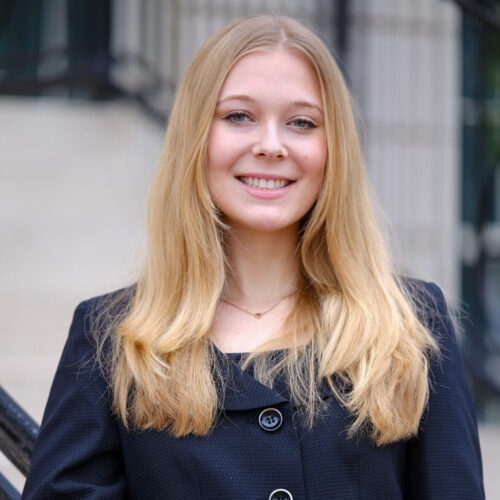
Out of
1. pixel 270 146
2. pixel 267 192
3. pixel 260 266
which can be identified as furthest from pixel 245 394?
pixel 270 146

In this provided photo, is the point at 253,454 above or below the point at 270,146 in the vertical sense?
below

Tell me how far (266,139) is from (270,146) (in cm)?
2

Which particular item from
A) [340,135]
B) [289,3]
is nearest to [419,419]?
[340,135]

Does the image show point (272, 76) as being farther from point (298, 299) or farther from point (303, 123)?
point (298, 299)

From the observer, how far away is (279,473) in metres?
2.25

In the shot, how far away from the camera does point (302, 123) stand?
2.42m

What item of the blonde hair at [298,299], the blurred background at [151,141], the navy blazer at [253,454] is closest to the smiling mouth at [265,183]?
the blonde hair at [298,299]

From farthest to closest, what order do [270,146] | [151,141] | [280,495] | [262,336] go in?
1. [151,141]
2. [262,336]
3. [270,146]
4. [280,495]

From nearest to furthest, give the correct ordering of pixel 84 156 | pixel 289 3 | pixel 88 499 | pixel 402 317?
pixel 88 499 < pixel 402 317 < pixel 84 156 < pixel 289 3

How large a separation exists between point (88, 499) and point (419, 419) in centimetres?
77

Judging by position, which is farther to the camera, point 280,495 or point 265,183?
point 265,183

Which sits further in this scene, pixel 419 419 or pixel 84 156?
pixel 84 156

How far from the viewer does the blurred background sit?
5.32 meters

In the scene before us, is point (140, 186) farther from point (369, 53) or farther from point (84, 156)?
point (369, 53)
